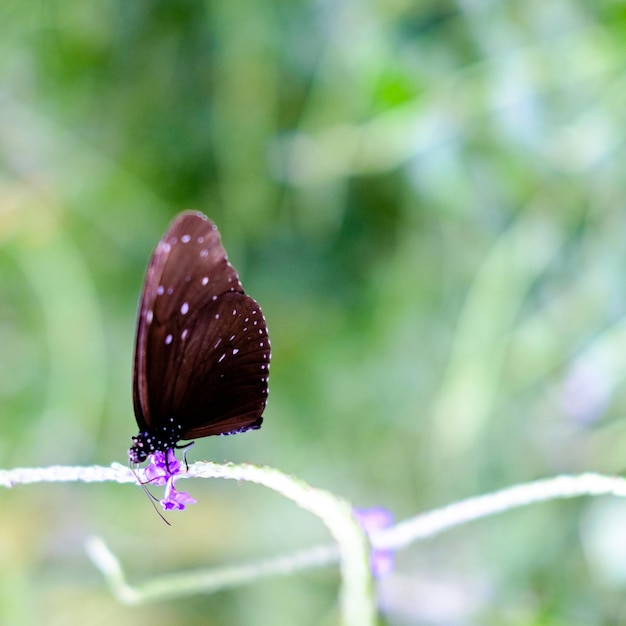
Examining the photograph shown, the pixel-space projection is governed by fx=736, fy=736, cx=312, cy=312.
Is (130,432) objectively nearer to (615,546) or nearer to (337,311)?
(337,311)

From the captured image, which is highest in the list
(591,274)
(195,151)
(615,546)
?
(195,151)

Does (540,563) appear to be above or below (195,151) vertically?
below

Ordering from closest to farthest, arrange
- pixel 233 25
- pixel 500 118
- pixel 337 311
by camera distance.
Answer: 1. pixel 500 118
2. pixel 233 25
3. pixel 337 311

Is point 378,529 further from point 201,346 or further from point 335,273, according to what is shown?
point 335,273

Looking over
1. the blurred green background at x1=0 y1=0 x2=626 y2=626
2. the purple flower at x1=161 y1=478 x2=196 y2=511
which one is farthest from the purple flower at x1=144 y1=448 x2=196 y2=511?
the blurred green background at x1=0 y1=0 x2=626 y2=626

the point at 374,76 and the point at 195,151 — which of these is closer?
the point at 374,76

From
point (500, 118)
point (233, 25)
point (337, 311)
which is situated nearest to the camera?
point (500, 118)

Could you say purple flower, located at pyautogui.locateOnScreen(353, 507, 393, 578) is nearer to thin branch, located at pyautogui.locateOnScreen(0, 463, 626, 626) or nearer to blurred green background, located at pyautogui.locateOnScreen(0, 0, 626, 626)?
thin branch, located at pyautogui.locateOnScreen(0, 463, 626, 626)

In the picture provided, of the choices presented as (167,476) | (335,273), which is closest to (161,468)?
(167,476)

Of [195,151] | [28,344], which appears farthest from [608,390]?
[28,344]

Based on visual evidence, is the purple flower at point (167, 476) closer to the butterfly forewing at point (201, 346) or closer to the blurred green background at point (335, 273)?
the butterfly forewing at point (201, 346)
